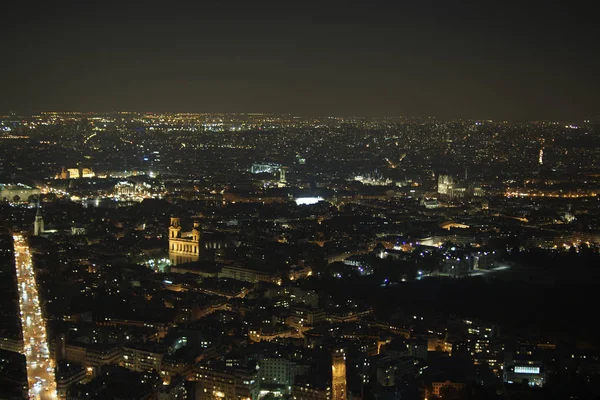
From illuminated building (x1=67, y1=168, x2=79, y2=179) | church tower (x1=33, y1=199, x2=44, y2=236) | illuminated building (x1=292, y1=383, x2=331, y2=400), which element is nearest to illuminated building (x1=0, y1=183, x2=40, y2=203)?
illuminated building (x1=67, y1=168, x2=79, y2=179)

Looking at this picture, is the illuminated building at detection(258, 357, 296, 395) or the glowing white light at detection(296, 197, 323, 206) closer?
the illuminated building at detection(258, 357, 296, 395)

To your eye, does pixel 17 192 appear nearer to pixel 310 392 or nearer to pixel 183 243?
pixel 183 243

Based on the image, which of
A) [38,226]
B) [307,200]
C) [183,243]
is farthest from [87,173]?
[183,243]

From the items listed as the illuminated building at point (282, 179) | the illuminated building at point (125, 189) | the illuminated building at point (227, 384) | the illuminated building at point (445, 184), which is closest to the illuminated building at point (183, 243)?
the illuminated building at point (227, 384)

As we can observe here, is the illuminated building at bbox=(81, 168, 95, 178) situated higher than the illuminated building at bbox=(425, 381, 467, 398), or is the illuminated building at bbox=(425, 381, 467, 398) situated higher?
the illuminated building at bbox=(425, 381, 467, 398)

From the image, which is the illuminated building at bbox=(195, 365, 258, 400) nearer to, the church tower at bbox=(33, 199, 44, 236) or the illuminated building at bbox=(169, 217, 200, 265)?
the illuminated building at bbox=(169, 217, 200, 265)

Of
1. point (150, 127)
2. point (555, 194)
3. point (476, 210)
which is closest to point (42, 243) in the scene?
point (476, 210)

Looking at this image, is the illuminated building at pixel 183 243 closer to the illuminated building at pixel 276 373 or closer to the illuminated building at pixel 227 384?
the illuminated building at pixel 276 373
